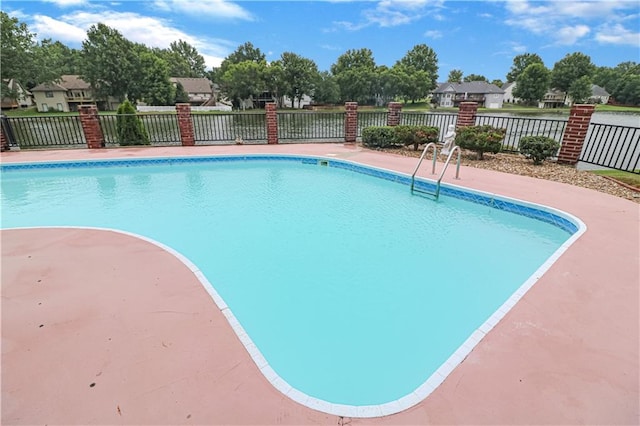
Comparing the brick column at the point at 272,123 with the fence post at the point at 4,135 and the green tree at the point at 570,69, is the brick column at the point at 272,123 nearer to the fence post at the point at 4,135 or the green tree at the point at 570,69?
the fence post at the point at 4,135

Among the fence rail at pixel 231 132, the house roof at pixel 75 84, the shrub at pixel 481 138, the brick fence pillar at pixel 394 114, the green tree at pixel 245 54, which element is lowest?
the fence rail at pixel 231 132

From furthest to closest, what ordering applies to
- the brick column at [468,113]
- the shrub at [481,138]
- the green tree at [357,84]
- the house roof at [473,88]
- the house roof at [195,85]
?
the house roof at [473,88]
the house roof at [195,85]
the green tree at [357,84]
the brick column at [468,113]
the shrub at [481,138]

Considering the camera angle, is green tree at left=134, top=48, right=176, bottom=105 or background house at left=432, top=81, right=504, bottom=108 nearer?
green tree at left=134, top=48, right=176, bottom=105

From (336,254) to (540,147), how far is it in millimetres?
6566

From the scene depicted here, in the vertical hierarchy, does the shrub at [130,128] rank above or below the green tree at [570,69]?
below

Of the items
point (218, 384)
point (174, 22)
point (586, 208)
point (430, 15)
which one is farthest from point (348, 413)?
point (174, 22)

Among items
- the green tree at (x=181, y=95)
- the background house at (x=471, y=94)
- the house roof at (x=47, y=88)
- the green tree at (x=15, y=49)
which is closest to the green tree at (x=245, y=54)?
the green tree at (x=181, y=95)

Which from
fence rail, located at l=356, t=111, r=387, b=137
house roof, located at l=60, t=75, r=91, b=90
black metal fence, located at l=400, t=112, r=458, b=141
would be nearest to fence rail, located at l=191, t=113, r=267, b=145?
fence rail, located at l=356, t=111, r=387, b=137

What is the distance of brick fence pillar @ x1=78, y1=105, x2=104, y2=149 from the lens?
388 inches

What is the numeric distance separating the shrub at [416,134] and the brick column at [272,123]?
A: 4439 millimetres

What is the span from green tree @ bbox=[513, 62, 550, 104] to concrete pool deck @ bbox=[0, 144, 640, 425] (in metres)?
58.7

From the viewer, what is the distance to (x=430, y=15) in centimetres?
1162

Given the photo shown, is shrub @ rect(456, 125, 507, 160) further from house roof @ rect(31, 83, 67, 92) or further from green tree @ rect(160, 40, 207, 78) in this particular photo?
green tree @ rect(160, 40, 207, 78)

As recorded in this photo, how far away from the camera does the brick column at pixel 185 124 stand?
1048 cm
